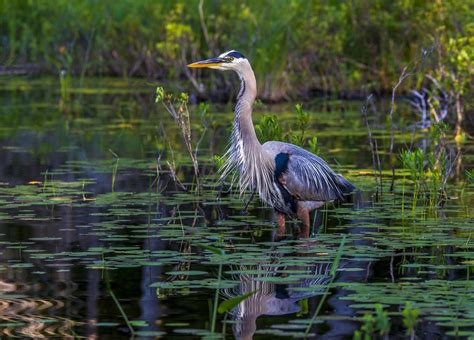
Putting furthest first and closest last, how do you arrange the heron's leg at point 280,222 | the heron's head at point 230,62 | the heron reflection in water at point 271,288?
the heron's head at point 230,62
the heron's leg at point 280,222
the heron reflection in water at point 271,288

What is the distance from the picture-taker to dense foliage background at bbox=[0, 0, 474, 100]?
17375 millimetres

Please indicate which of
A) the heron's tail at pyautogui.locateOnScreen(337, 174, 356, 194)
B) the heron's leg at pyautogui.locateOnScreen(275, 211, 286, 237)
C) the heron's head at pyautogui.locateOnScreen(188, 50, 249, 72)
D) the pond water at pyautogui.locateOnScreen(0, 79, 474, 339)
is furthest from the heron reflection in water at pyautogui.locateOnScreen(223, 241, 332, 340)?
the heron's head at pyautogui.locateOnScreen(188, 50, 249, 72)

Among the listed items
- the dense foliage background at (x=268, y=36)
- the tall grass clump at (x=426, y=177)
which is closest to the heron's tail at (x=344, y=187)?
the tall grass clump at (x=426, y=177)

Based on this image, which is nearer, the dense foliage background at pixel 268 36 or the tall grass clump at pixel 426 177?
the tall grass clump at pixel 426 177

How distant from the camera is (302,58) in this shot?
63.5 feet

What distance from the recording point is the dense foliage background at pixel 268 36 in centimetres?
1738

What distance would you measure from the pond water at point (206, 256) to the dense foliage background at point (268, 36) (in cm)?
416

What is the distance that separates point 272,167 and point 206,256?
142 cm

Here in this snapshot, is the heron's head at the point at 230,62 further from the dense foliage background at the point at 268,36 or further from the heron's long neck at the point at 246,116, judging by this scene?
the dense foliage background at the point at 268,36

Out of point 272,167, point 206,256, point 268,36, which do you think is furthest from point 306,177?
point 268,36

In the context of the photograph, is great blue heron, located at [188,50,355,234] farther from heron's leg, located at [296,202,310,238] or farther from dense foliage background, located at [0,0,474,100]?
dense foliage background, located at [0,0,474,100]

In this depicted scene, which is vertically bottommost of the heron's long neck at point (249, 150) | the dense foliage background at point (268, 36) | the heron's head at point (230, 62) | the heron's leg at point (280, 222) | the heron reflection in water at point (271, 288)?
the heron reflection in water at point (271, 288)

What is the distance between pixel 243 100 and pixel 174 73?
1307cm

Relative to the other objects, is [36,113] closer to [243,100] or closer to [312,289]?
[243,100]
